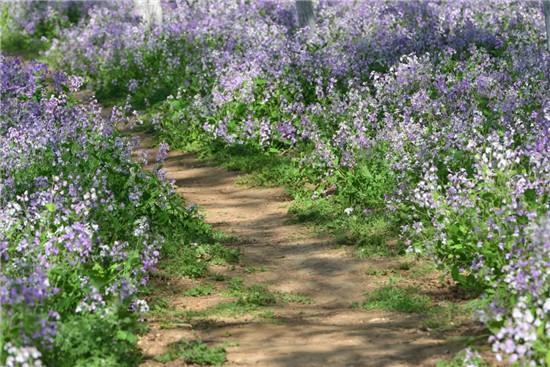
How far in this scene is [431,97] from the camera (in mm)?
10750

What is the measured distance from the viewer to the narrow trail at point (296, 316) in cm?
582

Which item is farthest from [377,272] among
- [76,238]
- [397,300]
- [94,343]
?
[94,343]

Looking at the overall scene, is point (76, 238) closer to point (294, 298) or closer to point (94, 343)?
point (94, 343)

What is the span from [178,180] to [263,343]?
5.51 meters

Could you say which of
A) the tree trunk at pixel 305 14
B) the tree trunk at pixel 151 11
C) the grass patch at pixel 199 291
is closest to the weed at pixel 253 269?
the grass patch at pixel 199 291

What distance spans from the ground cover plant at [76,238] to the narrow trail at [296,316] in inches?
16.4

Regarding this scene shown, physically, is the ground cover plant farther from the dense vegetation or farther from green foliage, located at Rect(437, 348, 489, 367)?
green foliage, located at Rect(437, 348, 489, 367)

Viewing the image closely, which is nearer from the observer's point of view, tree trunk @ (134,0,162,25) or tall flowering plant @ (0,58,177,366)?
tall flowering plant @ (0,58,177,366)

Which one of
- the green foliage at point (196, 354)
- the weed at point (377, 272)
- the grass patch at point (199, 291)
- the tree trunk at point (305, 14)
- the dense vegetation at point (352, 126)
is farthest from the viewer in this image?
the tree trunk at point (305, 14)

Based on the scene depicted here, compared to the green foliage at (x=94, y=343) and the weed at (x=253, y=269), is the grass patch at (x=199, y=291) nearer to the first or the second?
the weed at (x=253, y=269)

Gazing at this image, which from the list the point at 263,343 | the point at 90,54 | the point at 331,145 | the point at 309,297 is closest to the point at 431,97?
the point at 331,145

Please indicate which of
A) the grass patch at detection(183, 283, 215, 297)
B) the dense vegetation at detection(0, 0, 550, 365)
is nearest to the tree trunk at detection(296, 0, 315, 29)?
the dense vegetation at detection(0, 0, 550, 365)

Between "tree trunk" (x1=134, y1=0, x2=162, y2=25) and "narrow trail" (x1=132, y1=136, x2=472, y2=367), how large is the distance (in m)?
8.05

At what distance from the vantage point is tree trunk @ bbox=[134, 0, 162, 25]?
56.5 feet
